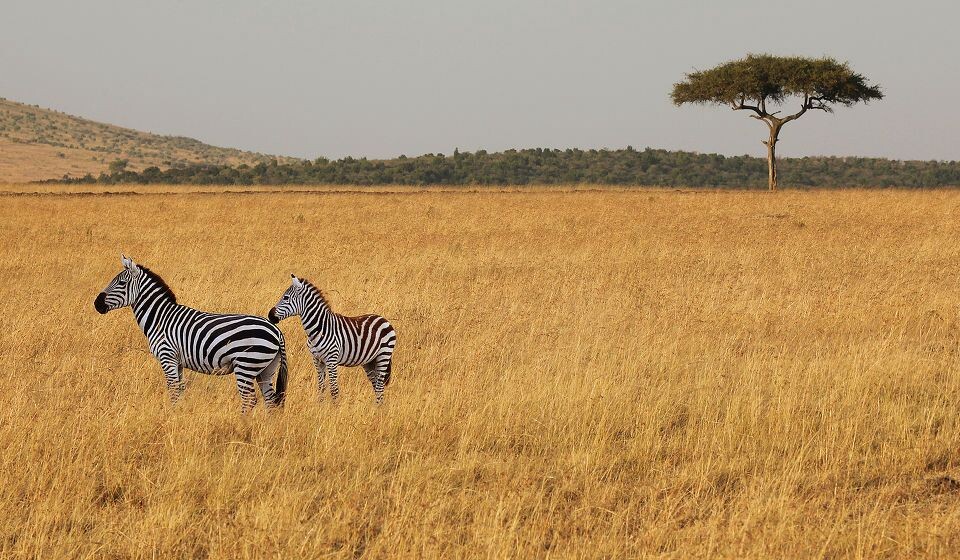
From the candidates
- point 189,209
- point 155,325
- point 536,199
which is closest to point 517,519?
point 155,325

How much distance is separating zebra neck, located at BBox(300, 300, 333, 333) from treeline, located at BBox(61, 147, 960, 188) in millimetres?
47874

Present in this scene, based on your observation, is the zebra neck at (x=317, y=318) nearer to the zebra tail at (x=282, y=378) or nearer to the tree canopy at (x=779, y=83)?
the zebra tail at (x=282, y=378)

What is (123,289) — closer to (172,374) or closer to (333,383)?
(172,374)

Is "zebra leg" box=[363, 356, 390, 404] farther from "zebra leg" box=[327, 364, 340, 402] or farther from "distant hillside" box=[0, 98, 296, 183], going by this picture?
"distant hillside" box=[0, 98, 296, 183]

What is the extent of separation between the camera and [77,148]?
115562 millimetres

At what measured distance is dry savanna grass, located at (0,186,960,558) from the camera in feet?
17.8

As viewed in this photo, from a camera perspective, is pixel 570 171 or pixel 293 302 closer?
pixel 293 302

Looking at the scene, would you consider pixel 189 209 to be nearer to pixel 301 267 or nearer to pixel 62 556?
pixel 301 267

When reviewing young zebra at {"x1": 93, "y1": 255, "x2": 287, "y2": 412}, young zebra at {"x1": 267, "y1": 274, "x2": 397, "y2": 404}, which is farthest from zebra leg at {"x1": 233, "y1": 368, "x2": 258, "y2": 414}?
young zebra at {"x1": 267, "y1": 274, "x2": 397, "y2": 404}

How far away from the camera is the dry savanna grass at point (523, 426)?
5.43 m

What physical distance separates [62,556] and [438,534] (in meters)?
2.08

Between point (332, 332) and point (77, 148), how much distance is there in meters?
120

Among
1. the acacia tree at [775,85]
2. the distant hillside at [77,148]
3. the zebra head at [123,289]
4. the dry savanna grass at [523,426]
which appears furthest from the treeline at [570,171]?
the zebra head at [123,289]

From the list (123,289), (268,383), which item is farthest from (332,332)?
(123,289)
